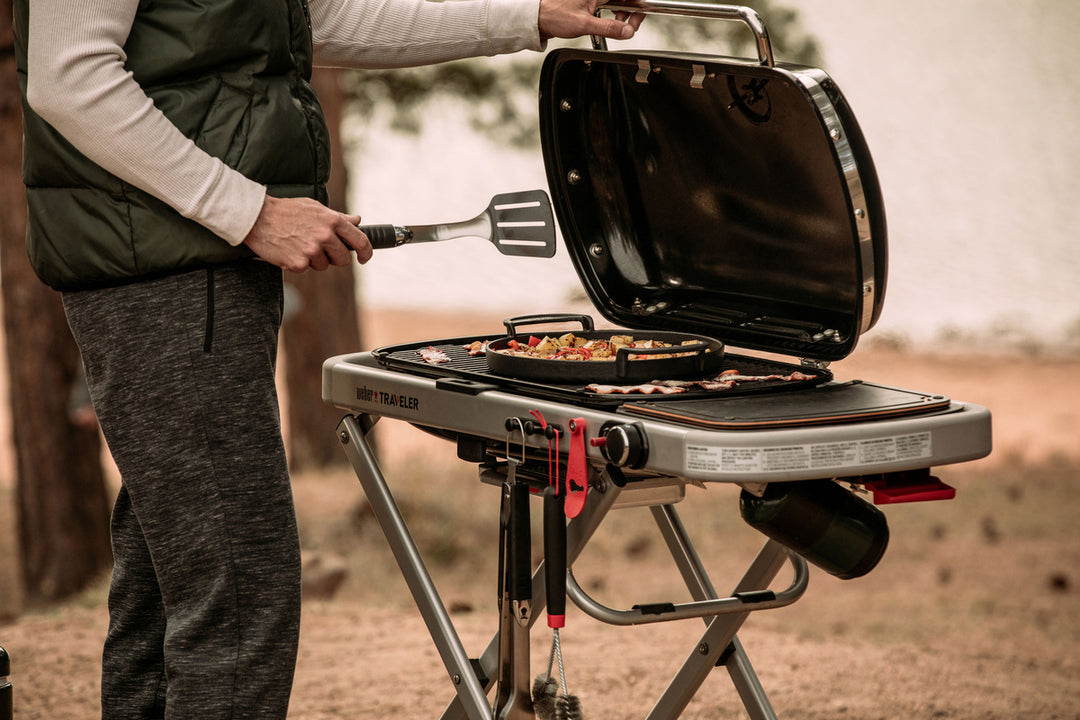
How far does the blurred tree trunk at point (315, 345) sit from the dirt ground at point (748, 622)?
0.21m

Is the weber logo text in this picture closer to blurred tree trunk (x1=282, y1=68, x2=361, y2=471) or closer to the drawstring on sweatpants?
the drawstring on sweatpants

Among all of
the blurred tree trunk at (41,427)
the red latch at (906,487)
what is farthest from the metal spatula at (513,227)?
the blurred tree trunk at (41,427)

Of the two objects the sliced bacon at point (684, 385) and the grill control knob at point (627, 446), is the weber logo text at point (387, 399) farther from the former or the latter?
the grill control knob at point (627, 446)

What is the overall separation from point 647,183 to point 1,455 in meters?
9.94

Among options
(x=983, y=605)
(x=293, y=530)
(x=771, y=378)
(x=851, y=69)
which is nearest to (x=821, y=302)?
(x=771, y=378)

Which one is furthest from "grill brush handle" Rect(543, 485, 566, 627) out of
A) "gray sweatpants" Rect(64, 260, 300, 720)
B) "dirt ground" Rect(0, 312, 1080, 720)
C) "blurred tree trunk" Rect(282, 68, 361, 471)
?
"blurred tree trunk" Rect(282, 68, 361, 471)

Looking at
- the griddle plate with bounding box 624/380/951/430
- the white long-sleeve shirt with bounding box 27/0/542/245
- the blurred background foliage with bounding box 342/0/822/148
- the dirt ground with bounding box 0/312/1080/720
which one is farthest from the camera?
the blurred background foliage with bounding box 342/0/822/148

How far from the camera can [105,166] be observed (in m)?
1.94

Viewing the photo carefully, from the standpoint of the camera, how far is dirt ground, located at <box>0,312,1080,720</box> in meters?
3.65

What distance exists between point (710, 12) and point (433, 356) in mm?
817

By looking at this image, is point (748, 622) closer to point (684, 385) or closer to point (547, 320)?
point (547, 320)

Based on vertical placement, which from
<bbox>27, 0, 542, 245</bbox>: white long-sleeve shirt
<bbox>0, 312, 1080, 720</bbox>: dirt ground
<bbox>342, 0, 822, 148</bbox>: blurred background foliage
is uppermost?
<bbox>342, 0, 822, 148</bbox>: blurred background foliage

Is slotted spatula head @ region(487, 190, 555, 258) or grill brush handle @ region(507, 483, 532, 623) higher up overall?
slotted spatula head @ region(487, 190, 555, 258)

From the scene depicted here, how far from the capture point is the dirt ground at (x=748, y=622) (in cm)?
365
